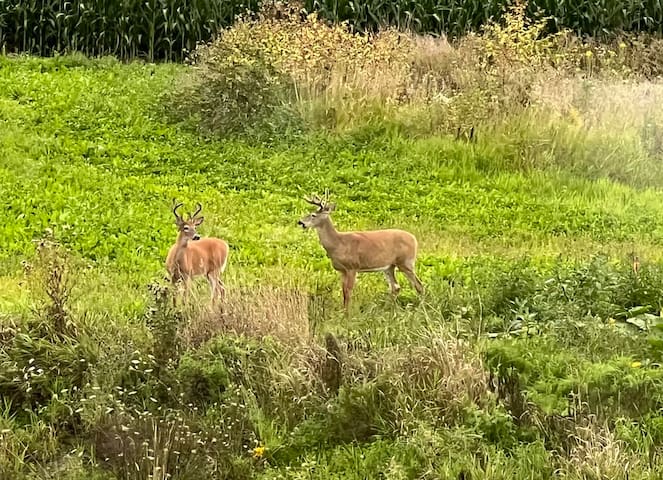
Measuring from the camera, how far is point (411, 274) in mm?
7469

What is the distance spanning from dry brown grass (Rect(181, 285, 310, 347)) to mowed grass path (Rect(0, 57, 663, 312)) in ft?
2.89

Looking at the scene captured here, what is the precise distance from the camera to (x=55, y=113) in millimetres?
12984

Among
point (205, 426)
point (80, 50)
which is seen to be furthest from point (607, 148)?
point (80, 50)

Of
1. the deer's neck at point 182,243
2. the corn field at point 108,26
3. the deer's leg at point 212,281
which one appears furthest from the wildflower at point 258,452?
the corn field at point 108,26

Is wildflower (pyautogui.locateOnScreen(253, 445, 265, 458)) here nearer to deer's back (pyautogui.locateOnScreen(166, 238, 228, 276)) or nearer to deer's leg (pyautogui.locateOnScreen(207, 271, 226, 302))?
deer's leg (pyautogui.locateOnScreen(207, 271, 226, 302))

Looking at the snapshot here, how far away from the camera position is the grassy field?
17.1ft

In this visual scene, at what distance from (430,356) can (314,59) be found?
8329 millimetres

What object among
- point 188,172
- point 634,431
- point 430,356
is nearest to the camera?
point 634,431

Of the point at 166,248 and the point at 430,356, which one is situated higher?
the point at 430,356

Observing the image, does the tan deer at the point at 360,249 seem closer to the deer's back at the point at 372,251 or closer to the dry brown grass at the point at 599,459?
the deer's back at the point at 372,251

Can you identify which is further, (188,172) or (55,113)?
(55,113)

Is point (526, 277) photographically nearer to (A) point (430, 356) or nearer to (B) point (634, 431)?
(A) point (430, 356)

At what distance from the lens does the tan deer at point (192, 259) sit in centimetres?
702

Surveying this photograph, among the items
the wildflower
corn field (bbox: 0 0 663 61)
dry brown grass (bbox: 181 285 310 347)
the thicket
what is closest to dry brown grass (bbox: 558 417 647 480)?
the wildflower
